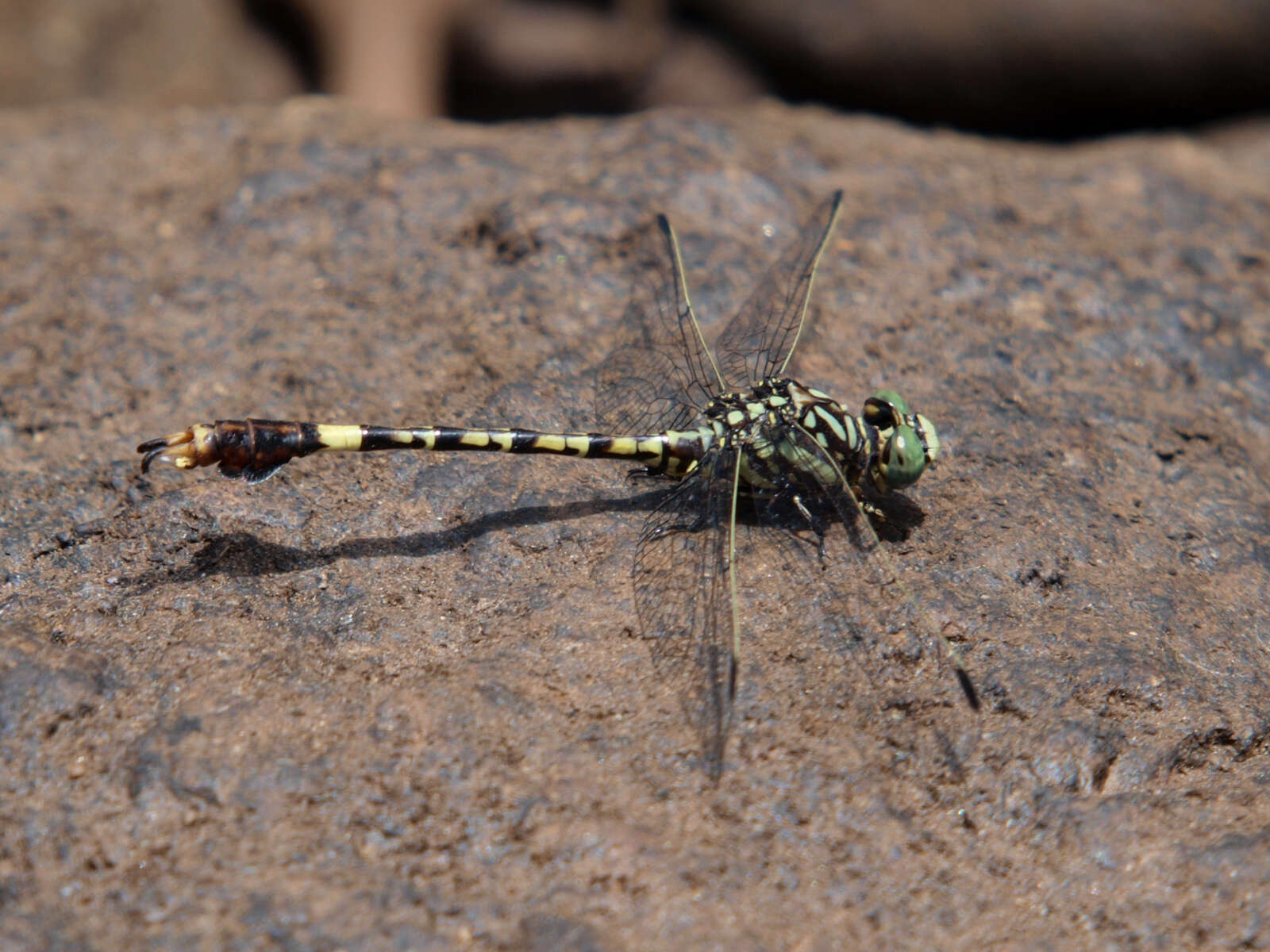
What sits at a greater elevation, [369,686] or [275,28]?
[275,28]

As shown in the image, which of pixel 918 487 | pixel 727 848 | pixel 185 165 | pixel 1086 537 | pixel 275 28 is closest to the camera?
pixel 727 848

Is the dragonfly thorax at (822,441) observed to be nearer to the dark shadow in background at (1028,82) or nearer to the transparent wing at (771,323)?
the transparent wing at (771,323)

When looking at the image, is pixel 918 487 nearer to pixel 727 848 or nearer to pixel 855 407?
pixel 855 407

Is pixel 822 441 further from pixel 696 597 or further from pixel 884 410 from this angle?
pixel 696 597

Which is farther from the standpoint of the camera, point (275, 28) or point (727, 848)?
point (275, 28)

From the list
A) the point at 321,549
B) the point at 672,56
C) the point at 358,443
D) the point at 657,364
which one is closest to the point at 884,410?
the point at 657,364

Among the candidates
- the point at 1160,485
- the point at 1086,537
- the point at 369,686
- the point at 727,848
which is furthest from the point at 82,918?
the point at 1160,485
